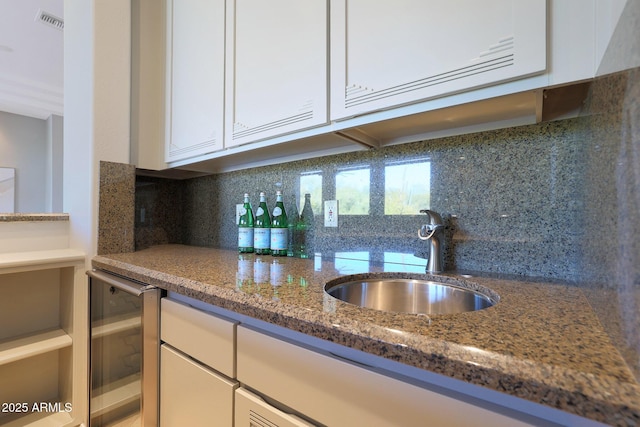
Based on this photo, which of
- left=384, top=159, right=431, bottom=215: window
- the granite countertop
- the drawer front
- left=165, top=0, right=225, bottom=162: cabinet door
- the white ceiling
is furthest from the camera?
the white ceiling

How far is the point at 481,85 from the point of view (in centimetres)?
68

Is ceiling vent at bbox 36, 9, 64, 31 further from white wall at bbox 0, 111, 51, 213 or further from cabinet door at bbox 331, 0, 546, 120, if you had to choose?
cabinet door at bbox 331, 0, 546, 120

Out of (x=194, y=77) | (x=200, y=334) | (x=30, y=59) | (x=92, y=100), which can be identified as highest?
(x=30, y=59)

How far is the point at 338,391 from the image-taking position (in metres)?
0.53

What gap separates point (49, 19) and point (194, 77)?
1994mm

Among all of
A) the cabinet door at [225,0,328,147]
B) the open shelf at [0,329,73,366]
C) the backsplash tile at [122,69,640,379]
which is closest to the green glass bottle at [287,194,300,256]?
the backsplash tile at [122,69,640,379]

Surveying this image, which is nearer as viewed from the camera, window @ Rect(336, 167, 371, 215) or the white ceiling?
window @ Rect(336, 167, 371, 215)

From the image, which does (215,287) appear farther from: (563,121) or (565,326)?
(563,121)

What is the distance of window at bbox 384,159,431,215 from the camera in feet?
3.42

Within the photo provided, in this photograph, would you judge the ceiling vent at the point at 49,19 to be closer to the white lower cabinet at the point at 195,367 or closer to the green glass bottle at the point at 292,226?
the green glass bottle at the point at 292,226

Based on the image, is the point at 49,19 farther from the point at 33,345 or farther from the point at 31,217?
the point at 33,345

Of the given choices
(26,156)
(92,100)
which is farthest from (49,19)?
(26,156)

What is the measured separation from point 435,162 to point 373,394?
2.61ft

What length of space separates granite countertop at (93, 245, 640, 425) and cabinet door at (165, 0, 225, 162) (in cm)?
78
